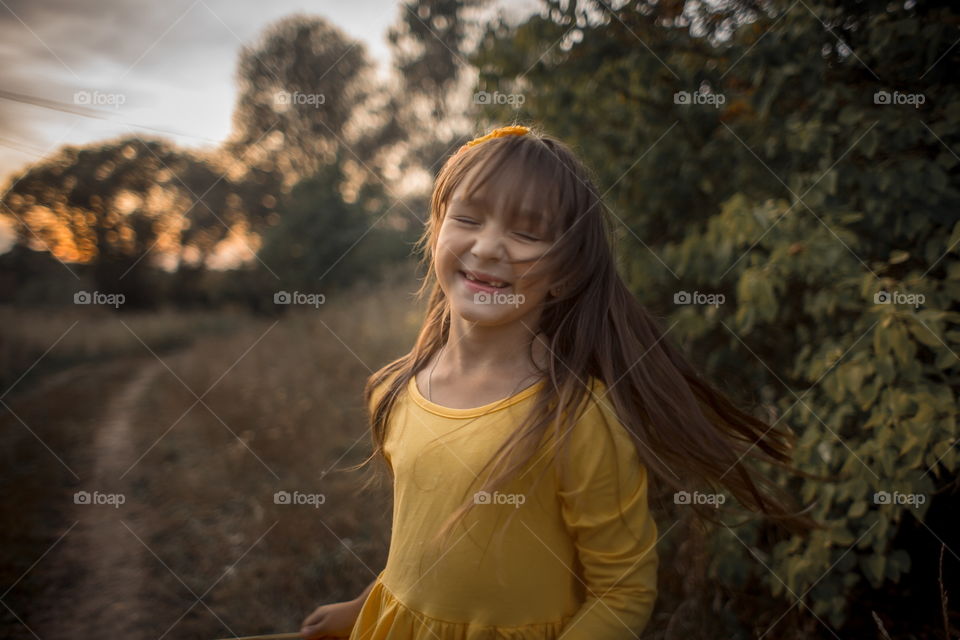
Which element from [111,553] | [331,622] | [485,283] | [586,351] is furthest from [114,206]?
[586,351]

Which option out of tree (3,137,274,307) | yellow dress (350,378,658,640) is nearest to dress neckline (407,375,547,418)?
yellow dress (350,378,658,640)

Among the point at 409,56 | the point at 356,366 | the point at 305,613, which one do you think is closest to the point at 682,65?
the point at 305,613

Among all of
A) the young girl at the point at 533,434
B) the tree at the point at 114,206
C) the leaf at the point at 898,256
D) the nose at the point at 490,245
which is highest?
the tree at the point at 114,206

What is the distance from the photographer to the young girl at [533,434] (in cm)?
102

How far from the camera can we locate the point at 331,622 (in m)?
1.37

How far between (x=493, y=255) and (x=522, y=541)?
0.55 meters

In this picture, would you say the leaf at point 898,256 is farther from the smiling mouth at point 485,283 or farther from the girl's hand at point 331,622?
the girl's hand at point 331,622

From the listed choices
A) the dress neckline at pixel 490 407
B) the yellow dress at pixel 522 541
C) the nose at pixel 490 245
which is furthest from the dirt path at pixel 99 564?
the nose at pixel 490 245

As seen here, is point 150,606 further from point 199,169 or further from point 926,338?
point 199,169

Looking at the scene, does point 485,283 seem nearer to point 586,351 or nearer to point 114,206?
point 586,351

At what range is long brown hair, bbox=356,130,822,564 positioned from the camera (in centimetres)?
106

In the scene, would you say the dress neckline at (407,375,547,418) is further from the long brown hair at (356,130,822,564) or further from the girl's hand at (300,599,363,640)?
the girl's hand at (300,599,363,640)

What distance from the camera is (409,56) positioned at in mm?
13336

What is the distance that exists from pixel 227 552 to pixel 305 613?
0.91 metres
